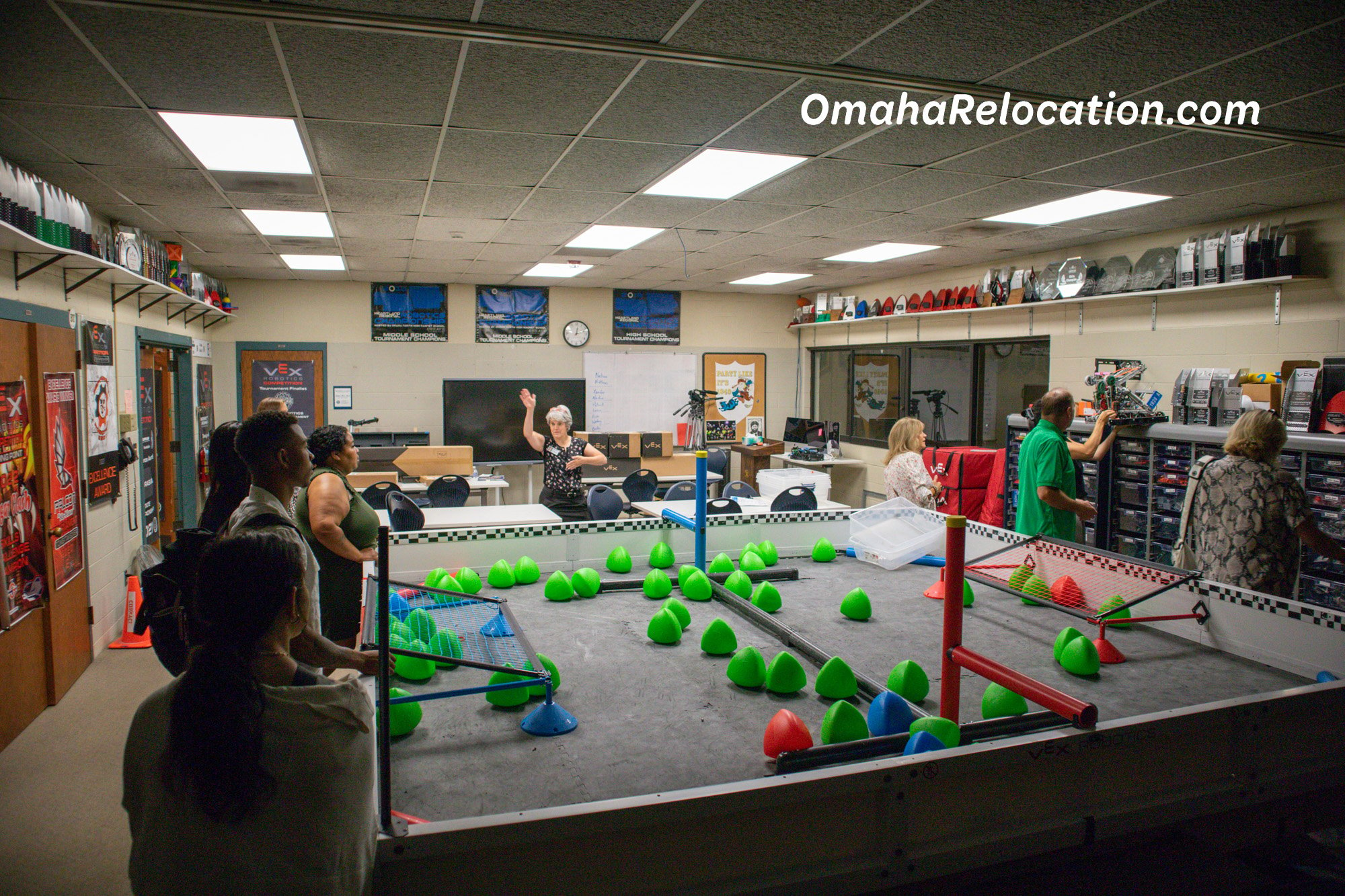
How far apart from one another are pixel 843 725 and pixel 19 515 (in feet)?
12.5

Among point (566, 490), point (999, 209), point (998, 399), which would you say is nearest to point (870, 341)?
point (998, 399)

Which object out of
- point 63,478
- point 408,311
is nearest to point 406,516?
point 63,478

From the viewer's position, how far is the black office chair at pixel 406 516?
4102mm

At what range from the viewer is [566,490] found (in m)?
5.28

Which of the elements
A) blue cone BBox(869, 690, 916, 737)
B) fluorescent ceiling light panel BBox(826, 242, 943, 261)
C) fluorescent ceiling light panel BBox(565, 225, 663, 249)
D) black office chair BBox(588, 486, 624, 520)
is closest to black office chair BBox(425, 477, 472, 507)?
black office chair BBox(588, 486, 624, 520)

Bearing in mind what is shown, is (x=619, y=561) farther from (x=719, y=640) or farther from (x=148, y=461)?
(x=148, y=461)

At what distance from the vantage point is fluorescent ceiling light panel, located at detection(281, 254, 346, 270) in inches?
269

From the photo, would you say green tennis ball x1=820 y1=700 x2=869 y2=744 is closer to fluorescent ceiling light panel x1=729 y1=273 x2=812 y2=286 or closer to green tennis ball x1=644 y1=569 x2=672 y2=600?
green tennis ball x1=644 y1=569 x2=672 y2=600

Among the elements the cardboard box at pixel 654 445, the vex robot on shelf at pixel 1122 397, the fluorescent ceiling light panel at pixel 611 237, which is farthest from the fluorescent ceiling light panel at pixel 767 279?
the vex robot on shelf at pixel 1122 397

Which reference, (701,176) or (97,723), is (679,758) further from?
(97,723)

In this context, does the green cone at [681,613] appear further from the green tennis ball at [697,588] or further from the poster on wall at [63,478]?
the poster on wall at [63,478]

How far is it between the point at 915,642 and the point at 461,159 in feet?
9.59

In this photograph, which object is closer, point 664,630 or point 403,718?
point 403,718

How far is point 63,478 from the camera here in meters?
4.12
